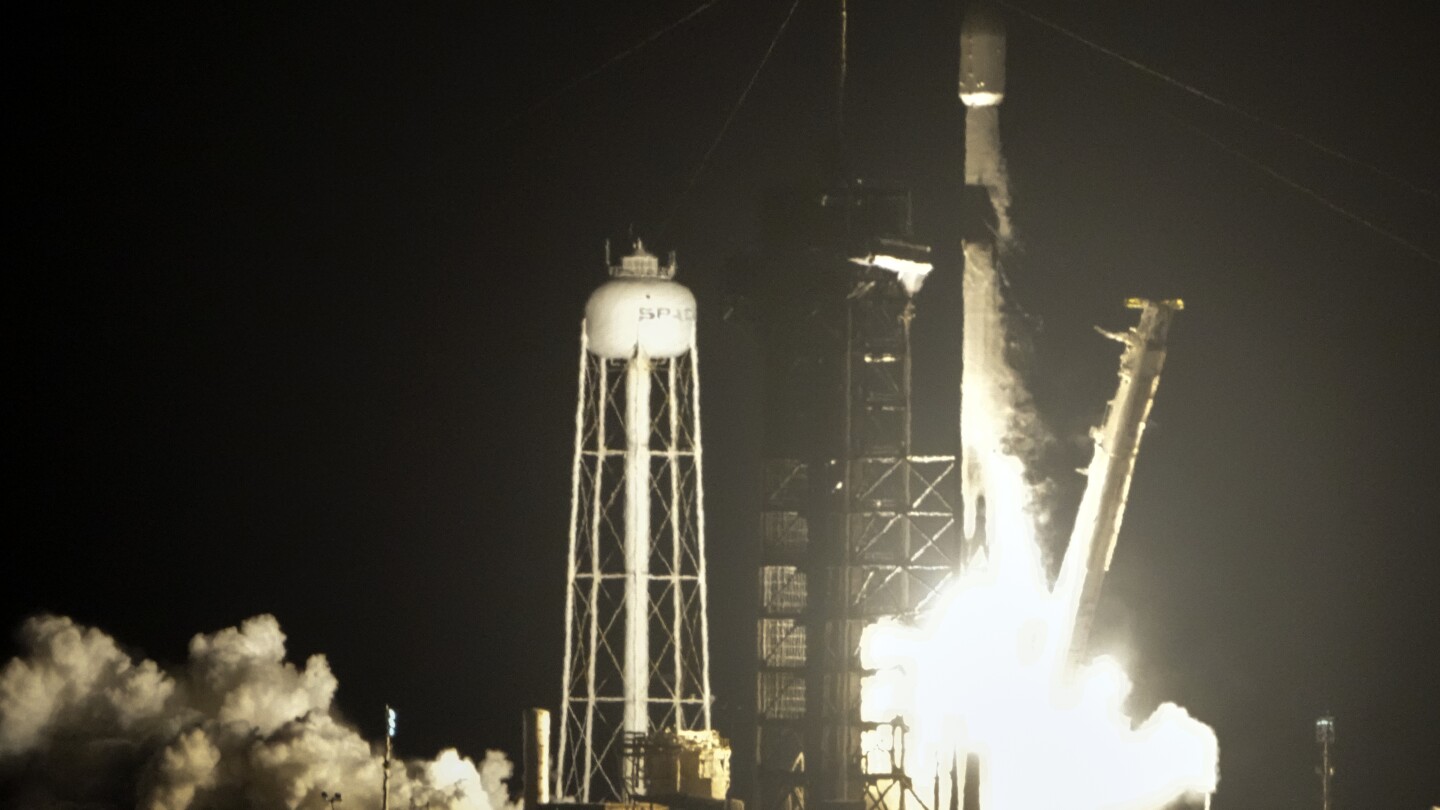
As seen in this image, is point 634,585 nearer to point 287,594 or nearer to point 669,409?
point 669,409

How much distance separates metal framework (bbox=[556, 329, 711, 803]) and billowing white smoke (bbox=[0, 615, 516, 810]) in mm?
2927

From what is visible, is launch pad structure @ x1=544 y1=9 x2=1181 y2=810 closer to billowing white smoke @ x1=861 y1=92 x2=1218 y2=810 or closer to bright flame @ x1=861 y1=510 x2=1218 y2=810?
billowing white smoke @ x1=861 y1=92 x2=1218 y2=810

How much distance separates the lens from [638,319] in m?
60.8

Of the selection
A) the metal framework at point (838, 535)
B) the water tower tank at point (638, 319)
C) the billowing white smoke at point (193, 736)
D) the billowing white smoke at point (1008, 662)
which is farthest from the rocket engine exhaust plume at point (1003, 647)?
the billowing white smoke at point (193, 736)

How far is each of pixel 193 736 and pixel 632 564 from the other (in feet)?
27.4

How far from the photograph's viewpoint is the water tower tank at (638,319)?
6078 centimetres

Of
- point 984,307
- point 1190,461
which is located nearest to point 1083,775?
point 984,307

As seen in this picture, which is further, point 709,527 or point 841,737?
point 709,527

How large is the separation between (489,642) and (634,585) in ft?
39.6

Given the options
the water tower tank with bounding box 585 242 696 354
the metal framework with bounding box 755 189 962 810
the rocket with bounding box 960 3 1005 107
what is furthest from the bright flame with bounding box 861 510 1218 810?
the rocket with bounding box 960 3 1005 107

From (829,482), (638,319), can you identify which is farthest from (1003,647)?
(638,319)

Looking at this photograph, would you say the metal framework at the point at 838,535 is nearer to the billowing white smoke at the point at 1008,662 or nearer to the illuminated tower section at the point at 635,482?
the billowing white smoke at the point at 1008,662

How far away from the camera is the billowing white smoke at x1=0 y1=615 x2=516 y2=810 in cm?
5794

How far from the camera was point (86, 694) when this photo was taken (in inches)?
2398
